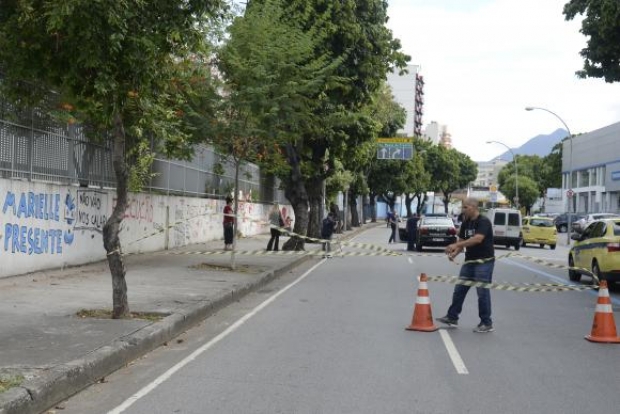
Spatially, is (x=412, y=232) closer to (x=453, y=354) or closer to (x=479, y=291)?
(x=479, y=291)

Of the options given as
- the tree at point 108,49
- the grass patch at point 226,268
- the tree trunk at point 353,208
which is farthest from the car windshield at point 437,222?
the tree trunk at point 353,208

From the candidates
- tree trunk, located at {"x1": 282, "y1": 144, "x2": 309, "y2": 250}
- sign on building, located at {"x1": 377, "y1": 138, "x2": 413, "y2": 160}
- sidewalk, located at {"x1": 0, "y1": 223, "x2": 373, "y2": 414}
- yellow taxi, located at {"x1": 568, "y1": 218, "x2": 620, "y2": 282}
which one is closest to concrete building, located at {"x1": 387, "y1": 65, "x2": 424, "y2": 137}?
sign on building, located at {"x1": 377, "y1": 138, "x2": 413, "y2": 160}

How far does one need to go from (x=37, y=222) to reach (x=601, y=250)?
11.4m

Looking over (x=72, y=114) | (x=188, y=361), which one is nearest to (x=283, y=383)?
(x=188, y=361)

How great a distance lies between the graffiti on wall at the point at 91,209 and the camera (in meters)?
16.1

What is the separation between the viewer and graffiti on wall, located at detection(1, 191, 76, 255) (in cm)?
1291

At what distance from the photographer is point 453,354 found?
8133mm

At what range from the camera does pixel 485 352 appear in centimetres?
830

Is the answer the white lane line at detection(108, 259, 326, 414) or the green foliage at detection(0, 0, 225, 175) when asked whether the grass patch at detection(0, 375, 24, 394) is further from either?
the green foliage at detection(0, 0, 225, 175)

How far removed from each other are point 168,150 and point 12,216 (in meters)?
5.29

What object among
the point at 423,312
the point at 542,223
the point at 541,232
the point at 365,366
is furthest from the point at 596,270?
the point at 542,223

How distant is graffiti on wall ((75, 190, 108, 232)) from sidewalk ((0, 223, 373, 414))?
3.22 ft

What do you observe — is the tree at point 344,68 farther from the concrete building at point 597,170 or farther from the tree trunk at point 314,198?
the concrete building at point 597,170

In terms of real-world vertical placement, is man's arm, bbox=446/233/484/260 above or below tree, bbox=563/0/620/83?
below
